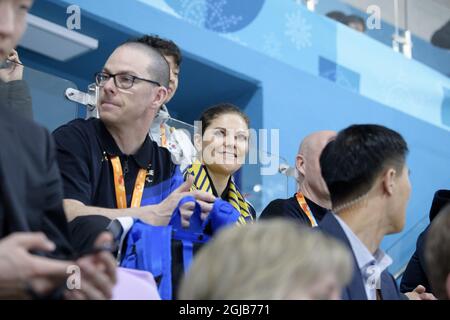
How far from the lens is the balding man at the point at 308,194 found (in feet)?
9.79

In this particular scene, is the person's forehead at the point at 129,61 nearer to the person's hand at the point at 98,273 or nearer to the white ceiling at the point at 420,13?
the person's hand at the point at 98,273

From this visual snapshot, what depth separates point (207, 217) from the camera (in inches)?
90.0

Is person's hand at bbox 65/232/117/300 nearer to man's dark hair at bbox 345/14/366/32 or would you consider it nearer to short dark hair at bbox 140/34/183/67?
short dark hair at bbox 140/34/183/67

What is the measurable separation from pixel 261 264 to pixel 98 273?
0.27 metres

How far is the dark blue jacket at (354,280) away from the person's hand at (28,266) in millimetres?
747

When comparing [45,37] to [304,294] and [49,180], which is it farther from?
[304,294]

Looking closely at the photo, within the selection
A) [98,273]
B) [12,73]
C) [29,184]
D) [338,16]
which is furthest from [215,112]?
[338,16]

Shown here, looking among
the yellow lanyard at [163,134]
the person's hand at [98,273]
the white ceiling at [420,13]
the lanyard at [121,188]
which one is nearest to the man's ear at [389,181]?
the lanyard at [121,188]

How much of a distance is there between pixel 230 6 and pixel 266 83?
1.94 ft

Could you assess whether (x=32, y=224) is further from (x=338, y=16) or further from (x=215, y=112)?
(x=338, y=16)

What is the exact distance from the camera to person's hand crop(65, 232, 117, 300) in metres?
1.31

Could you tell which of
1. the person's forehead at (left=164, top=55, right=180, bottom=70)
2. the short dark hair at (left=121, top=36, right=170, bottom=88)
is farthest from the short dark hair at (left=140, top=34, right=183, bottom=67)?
the short dark hair at (left=121, top=36, right=170, bottom=88)

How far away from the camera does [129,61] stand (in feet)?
9.19

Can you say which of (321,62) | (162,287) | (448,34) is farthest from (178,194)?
(448,34)
